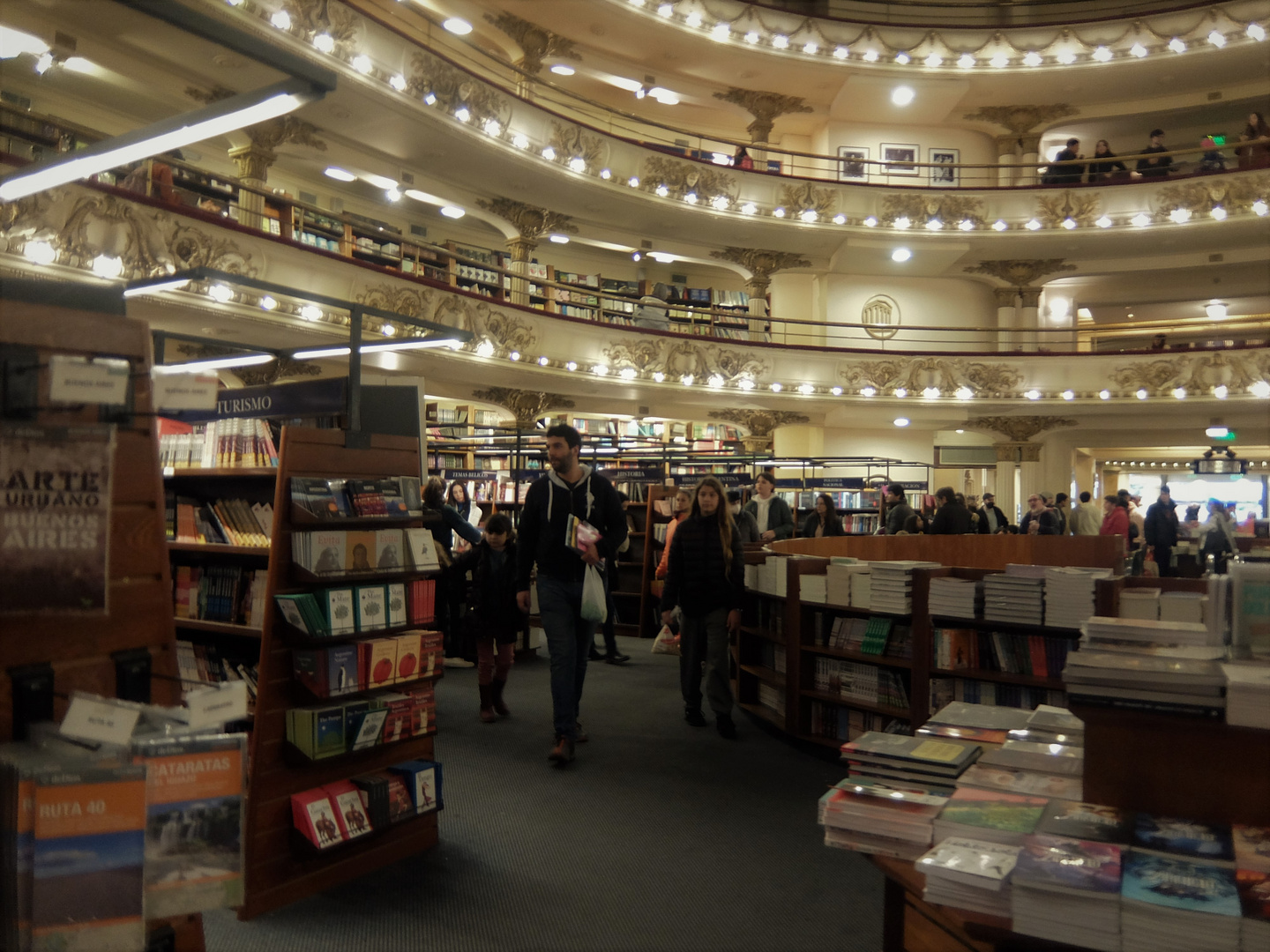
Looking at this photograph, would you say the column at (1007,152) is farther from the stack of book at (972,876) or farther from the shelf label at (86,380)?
the shelf label at (86,380)

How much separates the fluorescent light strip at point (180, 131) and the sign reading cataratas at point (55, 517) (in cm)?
A: 102

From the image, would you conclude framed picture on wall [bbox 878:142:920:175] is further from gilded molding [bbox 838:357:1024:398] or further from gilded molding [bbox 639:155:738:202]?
gilded molding [bbox 838:357:1024:398]

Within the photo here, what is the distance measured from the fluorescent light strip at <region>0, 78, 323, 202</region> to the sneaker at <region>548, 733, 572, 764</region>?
3034 millimetres

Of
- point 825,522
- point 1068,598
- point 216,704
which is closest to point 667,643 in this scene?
point 825,522

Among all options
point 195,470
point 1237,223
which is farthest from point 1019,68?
point 195,470

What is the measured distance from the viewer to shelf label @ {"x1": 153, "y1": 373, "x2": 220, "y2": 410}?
142cm

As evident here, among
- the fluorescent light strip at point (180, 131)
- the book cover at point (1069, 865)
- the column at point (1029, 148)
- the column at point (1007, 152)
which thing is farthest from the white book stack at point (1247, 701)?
the column at point (1029, 148)

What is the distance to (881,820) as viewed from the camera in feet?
5.82

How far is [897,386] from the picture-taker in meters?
15.6

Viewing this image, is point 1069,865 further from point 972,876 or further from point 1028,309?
point 1028,309

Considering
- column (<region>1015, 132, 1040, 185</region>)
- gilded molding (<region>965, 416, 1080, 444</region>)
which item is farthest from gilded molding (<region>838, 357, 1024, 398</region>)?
column (<region>1015, 132, 1040, 185</region>)

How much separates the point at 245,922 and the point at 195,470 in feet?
5.13

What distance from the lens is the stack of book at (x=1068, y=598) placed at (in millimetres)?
3922

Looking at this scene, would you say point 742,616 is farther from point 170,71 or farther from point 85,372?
point 170,71
